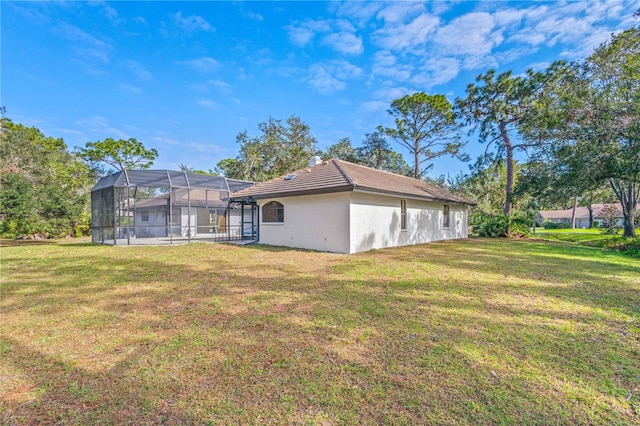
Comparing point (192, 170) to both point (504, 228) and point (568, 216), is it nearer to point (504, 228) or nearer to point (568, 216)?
point (504, 228)

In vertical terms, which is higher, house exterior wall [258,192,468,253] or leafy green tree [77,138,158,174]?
leafy green tree [77,138,158,174]

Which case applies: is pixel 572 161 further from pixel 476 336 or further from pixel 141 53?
pixel 141 53

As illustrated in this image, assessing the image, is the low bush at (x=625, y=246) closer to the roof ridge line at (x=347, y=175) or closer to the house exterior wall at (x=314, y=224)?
the roof ridge line at (x=347, y=175)

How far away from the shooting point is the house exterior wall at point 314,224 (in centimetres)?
1070

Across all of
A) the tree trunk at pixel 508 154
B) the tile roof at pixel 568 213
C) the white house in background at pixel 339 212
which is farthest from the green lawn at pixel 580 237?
the tile roof at pixel 568 213

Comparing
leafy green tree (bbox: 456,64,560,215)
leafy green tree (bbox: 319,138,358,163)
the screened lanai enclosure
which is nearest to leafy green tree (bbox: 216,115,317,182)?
leafy green tree (bbox: 319,138,358,163)

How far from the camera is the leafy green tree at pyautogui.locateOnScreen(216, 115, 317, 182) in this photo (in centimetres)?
2945

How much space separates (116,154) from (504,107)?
1596 inches

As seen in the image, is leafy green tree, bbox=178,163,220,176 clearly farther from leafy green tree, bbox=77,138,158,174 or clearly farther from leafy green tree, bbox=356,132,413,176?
leafy green tree, bbox=356,132,413,176

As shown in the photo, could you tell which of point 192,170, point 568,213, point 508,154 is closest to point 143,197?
point 508,154


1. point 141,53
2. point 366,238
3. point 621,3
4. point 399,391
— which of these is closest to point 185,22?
point 141,53

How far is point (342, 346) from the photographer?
10.6 ft

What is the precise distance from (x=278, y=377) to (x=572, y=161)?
17.1m

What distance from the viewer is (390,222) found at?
1262 centimetres
